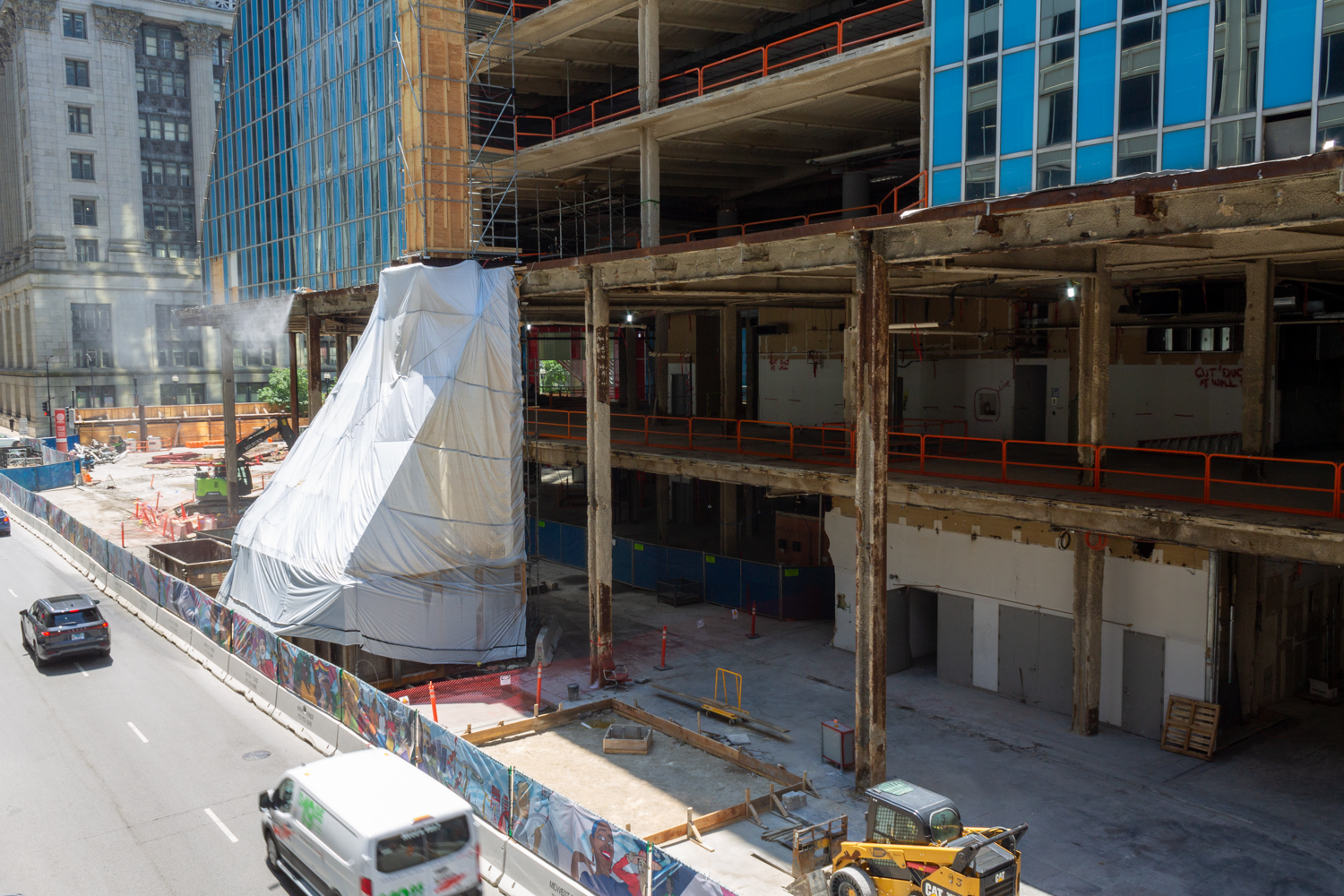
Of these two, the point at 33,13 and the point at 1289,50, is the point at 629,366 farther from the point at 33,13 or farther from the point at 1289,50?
the point at 33,13

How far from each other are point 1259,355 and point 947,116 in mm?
8390

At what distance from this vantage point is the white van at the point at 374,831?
12000mm

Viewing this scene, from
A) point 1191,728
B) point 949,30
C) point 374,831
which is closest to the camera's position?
point 374,831

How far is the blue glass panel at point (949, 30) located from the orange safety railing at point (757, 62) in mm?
2977

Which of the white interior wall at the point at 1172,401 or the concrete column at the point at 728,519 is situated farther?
the concrete column at the point at 728,519

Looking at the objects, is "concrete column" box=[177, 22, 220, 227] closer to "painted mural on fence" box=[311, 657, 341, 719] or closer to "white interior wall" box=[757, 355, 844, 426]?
"white interior wall" box=[757, 355, 844, 426]

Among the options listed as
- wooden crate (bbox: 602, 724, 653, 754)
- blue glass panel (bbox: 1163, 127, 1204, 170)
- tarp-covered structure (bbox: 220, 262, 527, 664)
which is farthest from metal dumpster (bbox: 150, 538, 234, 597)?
blue glass panel (bbox: 1163, 127, 1204, 170)

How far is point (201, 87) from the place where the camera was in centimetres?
9838

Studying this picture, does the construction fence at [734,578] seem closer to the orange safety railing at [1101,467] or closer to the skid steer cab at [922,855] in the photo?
the orange safety railing at [1101,467]

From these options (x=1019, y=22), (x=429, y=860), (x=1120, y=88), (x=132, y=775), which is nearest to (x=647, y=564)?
(x=132, y=775)

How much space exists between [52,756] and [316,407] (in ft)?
65.4

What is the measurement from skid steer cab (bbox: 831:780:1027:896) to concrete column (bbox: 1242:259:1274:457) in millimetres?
11884

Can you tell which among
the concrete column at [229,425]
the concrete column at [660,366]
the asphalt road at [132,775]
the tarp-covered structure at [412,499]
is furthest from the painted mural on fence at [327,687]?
the concrete column at [229,425]

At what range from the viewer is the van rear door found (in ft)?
39.2
